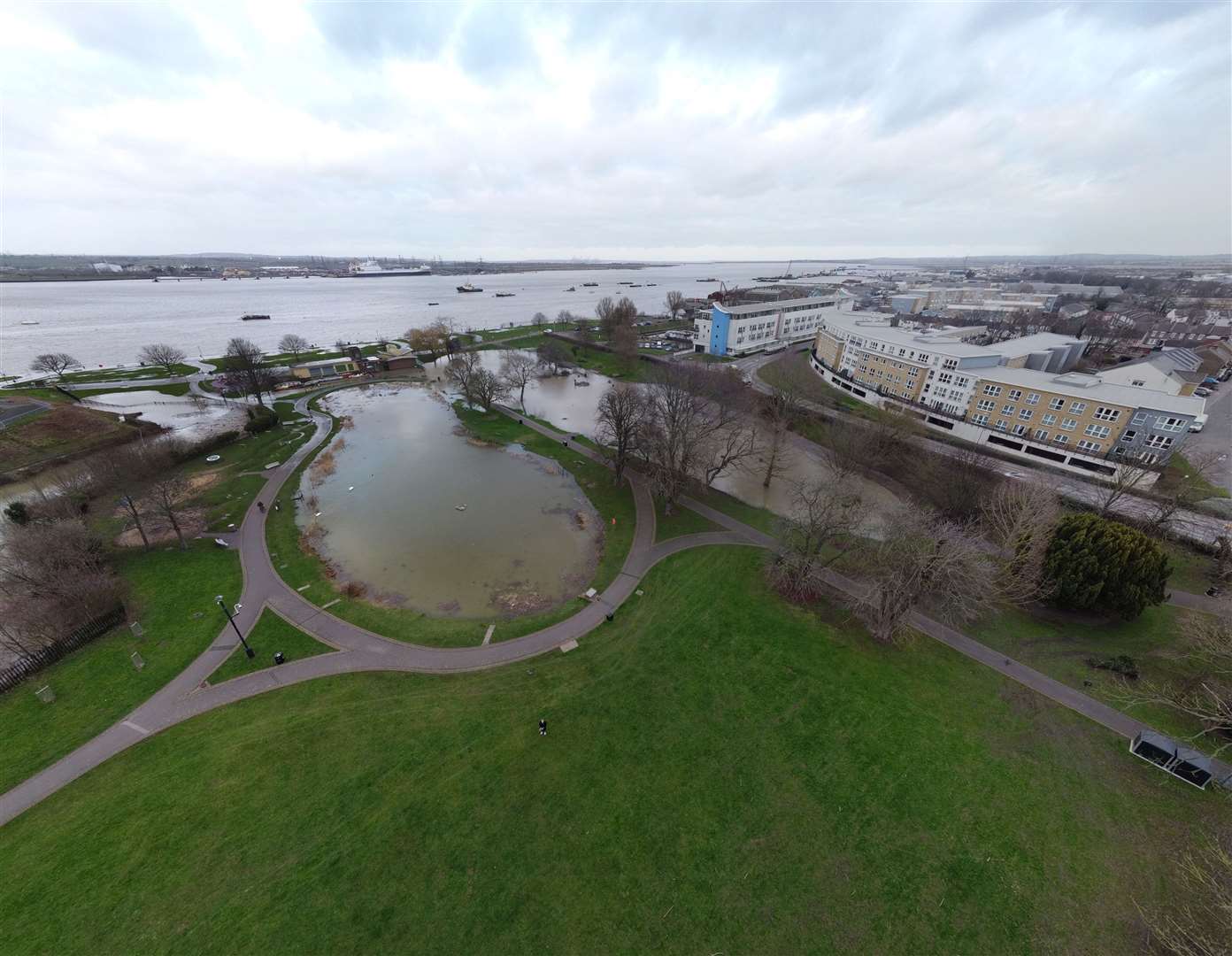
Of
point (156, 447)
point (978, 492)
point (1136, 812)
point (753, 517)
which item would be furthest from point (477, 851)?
point (156, 447)

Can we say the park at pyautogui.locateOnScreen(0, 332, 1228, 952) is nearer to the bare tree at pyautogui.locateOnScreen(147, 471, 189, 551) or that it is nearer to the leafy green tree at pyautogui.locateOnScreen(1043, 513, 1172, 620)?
the leafy green tree at pyautogui.locateOnScreen(1043, 513, 1172, 620)

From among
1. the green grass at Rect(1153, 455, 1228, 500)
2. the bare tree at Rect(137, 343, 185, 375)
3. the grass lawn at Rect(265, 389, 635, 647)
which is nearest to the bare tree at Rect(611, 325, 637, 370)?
the grass lawn at Rect(265, 389, 635, 647)

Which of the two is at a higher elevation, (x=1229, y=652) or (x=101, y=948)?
(x=1229, y=652)

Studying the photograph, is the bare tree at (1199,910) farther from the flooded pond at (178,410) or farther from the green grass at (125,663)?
the flooded pond at (178,410)

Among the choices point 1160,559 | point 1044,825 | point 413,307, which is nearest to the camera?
point 1044,825

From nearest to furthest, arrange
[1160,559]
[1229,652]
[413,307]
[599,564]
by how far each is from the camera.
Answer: [1229,652] < [1160,559] < [599,564] < [413,307]

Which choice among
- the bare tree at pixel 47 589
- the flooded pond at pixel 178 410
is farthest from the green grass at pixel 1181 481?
the flooded pond at pixel 178 410

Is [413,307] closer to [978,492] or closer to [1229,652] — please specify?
[978,492]
